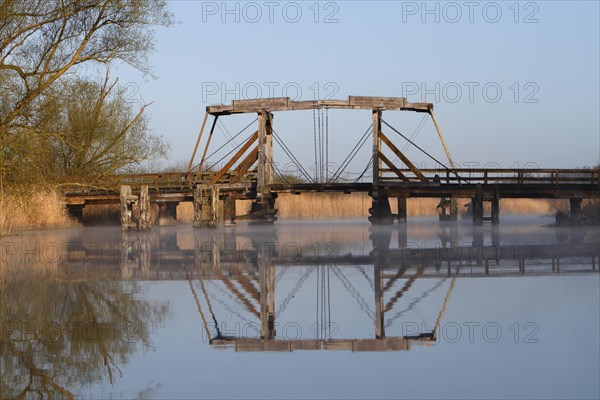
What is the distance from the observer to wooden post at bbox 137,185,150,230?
98.1ft

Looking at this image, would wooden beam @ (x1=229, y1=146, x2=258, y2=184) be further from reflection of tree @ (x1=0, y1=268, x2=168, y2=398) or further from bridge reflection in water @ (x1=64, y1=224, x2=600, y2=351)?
reflection of tree @ (x1=0, y1=268, x2=168, y2=398)

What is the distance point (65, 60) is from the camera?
949 inches

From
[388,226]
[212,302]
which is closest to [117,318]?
[212,302]

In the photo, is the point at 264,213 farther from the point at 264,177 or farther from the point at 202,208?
the point at 202,208

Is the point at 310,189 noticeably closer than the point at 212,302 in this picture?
No

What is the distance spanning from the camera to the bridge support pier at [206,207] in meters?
30.6

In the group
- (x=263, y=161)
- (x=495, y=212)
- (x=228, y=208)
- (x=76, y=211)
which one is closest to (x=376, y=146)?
(x=263, y=161)

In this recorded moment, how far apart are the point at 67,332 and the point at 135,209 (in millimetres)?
23939

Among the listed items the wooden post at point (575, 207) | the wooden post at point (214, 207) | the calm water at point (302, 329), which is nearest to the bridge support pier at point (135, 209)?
the wooden post at point (214, 207)

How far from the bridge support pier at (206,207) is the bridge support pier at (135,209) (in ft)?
5.55

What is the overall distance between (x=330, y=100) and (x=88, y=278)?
20180 mm

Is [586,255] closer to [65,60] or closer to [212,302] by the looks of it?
[212,302]

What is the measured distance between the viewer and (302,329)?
24.0 feet

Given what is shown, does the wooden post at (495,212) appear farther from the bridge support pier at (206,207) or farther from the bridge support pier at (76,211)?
the bridge support pier at (76,211)
